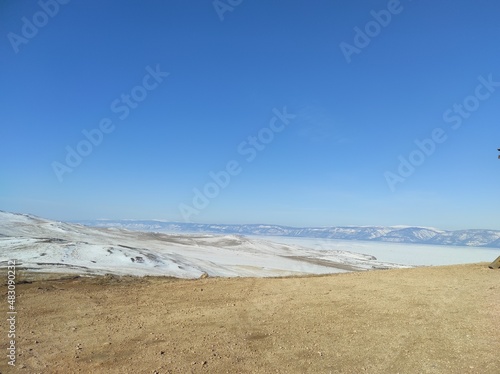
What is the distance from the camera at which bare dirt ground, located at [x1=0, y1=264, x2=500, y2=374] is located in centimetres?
700

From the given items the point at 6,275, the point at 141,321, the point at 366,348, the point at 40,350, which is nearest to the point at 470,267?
the point at 366,348

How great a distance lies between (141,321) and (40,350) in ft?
8.96

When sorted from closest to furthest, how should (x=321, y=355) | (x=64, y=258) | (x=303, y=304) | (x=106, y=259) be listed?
1. (x=321, y=355)
2. (x=303, y=304)
3. (x=64, y=258)
4. (x=106, y=259)

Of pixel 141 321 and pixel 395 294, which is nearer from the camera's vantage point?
pixel 141 321

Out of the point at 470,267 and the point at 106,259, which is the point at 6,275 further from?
the point at 470,267

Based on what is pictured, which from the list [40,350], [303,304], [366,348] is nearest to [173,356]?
[40,350]

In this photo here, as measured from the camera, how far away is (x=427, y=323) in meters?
9.25

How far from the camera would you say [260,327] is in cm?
927

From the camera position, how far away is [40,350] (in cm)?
775

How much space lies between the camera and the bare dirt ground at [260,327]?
700 cm

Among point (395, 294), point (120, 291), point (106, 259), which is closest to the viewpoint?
point (395, 294)

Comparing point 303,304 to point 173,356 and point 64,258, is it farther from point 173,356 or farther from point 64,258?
point 64,258

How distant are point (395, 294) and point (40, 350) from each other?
37.5 ft

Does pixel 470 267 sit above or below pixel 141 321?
above
